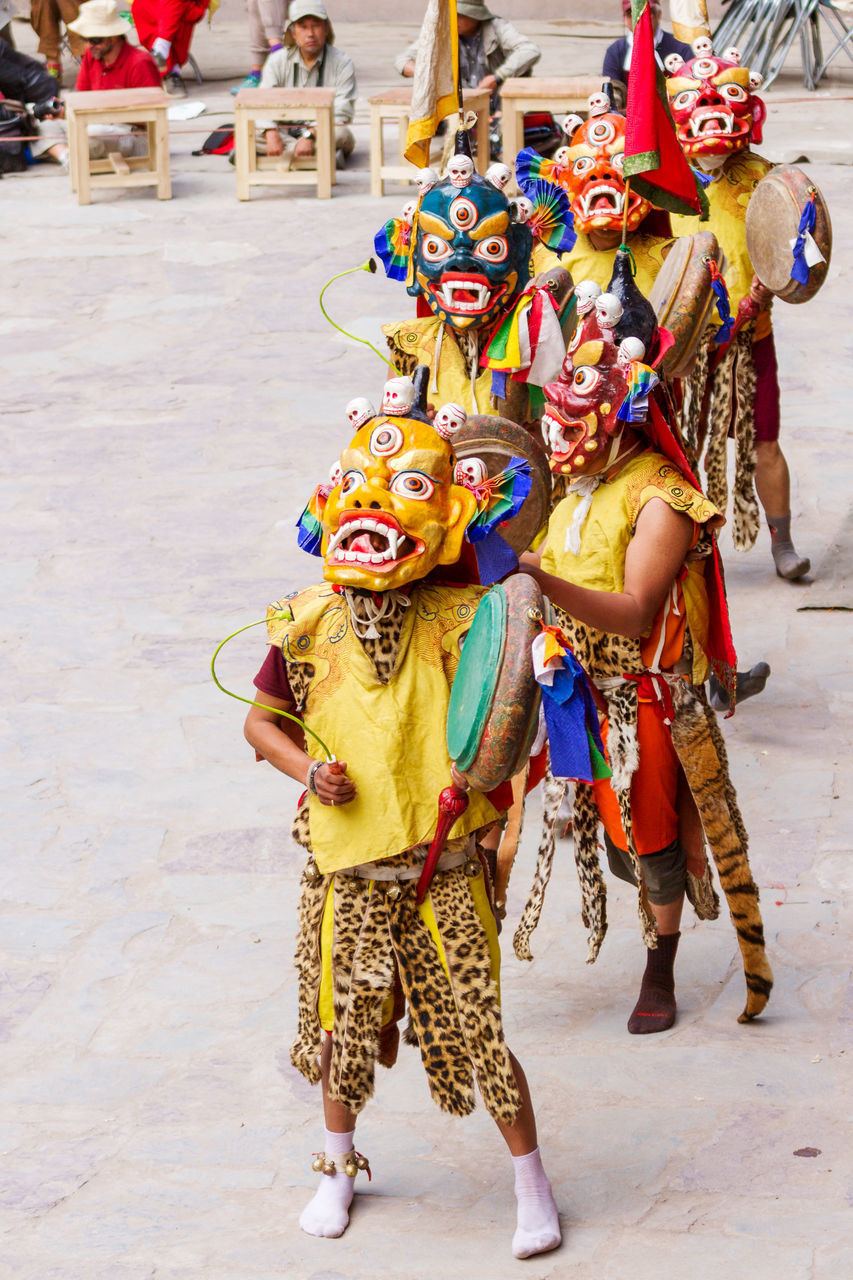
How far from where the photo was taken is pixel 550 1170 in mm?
3660

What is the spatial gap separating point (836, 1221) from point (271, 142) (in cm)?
1093

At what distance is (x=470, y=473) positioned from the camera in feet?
11.1

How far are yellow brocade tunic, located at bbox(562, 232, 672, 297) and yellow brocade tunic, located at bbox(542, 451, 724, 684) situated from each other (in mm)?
1492

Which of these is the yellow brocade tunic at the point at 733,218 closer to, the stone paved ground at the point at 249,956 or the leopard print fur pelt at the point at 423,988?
the stone paved ground at the point at 249,956

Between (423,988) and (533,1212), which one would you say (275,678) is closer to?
(423,988)

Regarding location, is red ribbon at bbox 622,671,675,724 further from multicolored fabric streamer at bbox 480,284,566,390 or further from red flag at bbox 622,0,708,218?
red flag at bbox 622,0,708,218

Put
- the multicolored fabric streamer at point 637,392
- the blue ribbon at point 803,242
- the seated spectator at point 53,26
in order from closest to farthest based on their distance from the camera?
the multicolored fabric streamer at point 637,392
the blue ribbon at point 803,242
the seated spectator at point 53,26

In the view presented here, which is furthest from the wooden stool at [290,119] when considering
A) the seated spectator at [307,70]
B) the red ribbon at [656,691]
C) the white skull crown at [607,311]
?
the red ribbon at [656,691]

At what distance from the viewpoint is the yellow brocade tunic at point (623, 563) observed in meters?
3.88

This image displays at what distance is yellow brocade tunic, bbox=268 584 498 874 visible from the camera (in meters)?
3.30

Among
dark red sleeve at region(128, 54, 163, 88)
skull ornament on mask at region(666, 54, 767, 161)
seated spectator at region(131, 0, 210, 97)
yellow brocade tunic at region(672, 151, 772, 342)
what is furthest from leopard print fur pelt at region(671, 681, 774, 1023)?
seated spectator at region(131, 0, 210, 97)

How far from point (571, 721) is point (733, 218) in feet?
11.3

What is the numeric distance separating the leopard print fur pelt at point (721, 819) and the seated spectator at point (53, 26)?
44.0 ft

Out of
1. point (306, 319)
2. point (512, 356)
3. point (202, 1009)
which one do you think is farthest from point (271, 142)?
point (202, 1009)
